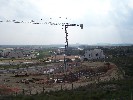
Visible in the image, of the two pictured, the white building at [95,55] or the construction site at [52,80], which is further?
the white building at [95,55]

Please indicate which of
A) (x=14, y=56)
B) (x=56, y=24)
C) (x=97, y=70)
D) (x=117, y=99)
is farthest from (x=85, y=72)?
(x=14, y=56)

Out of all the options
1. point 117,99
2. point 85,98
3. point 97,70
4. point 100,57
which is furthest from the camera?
point 100,57

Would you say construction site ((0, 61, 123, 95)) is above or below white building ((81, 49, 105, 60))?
below

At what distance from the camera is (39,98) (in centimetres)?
2531

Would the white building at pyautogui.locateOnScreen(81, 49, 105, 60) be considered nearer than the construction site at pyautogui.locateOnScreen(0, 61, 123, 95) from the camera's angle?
No

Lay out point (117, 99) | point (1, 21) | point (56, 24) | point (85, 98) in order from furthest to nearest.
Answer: point (56, 24), point (1, 21), point (85, 98), point (117, 99)

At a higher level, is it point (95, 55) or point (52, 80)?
point (95, 55)

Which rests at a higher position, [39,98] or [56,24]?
[56,24]

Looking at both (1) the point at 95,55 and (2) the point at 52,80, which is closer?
(2) the point at 52,80

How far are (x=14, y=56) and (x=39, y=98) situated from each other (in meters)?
103

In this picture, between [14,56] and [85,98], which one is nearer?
[85,98]

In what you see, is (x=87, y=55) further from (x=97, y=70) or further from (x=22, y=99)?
(x=22, y=99)

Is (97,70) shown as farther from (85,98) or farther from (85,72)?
(85,98)

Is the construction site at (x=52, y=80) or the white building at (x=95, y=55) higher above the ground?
the white building at (x=95, y=55)
